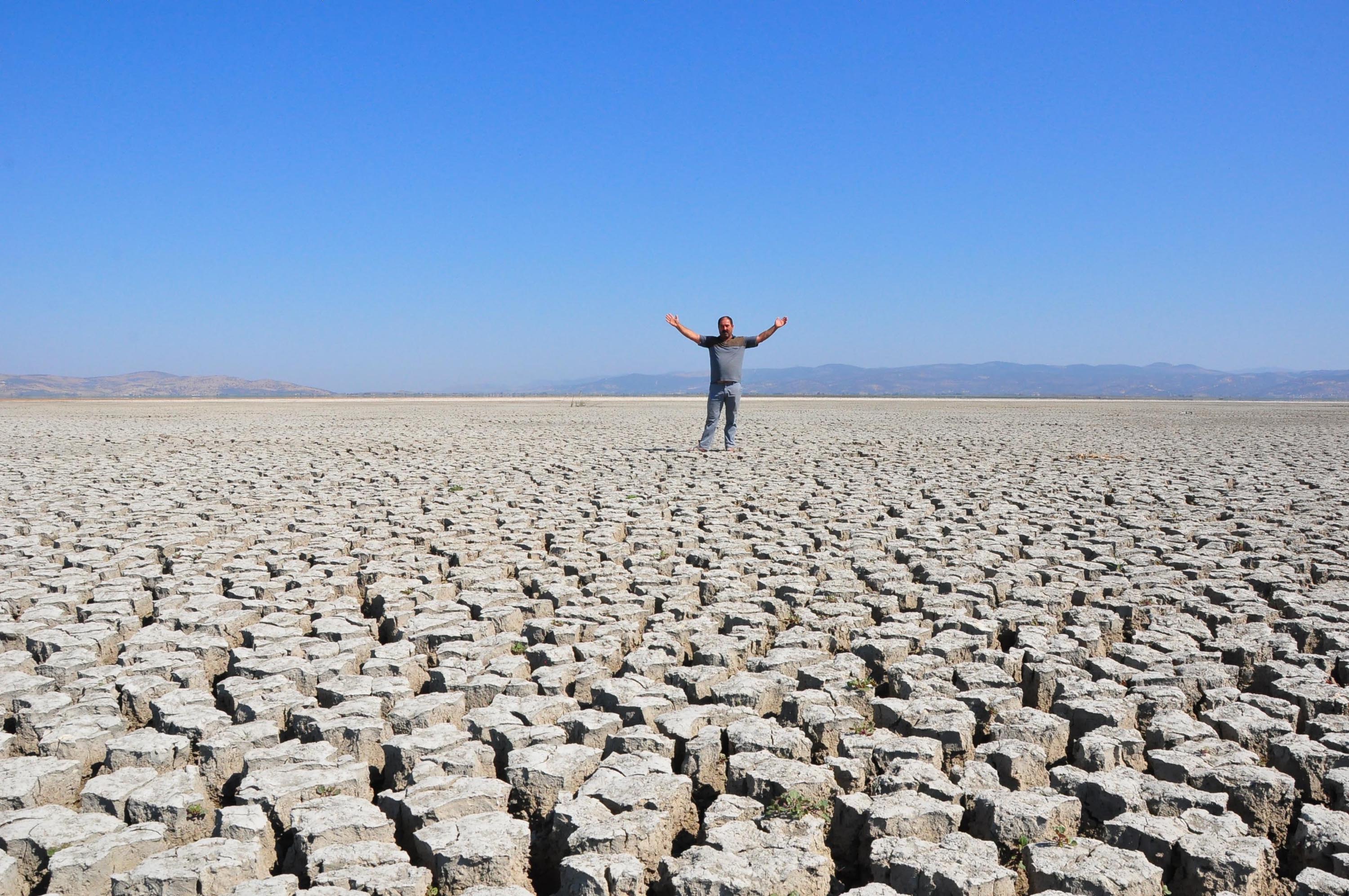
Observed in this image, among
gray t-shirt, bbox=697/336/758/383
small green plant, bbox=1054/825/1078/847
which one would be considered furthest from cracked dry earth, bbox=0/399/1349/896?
gray t-shirt, bbox=697/336/758/383

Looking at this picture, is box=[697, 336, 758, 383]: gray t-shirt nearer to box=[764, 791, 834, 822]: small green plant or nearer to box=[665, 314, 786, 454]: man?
box=[665, 314, 786, 454]: man

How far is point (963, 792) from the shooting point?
7.50 ft

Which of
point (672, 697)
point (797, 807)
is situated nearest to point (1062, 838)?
point (797, 807)

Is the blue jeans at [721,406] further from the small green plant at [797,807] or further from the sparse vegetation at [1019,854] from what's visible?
the sparse vegetation at [1019,854]

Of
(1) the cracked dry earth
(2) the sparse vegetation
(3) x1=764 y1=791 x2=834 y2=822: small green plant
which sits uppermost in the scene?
(1) the cracked dry earth

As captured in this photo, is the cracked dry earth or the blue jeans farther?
the blue jeans

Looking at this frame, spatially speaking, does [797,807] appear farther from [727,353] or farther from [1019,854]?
[727,353]

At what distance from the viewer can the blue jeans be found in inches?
403

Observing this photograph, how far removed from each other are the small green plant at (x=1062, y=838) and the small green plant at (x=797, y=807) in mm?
511

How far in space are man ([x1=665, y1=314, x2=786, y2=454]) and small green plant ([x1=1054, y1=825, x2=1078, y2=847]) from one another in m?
7.68

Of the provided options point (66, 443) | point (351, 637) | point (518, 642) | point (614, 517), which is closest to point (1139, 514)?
point (614, 517)

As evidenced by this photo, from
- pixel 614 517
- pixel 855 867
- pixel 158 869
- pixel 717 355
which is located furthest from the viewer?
pixel 717 355

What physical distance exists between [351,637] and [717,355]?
22.5ft

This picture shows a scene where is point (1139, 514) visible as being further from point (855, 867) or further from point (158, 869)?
point (158, 869)
